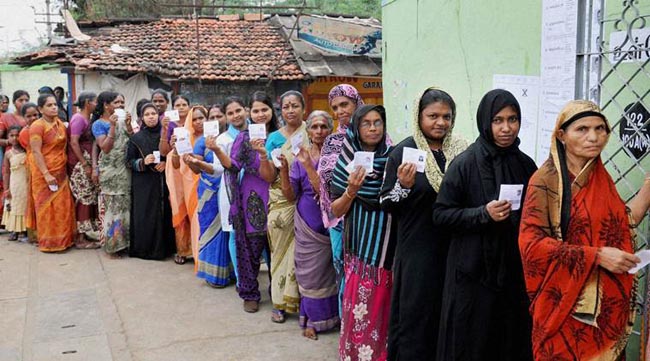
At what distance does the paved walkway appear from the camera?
4.65 m

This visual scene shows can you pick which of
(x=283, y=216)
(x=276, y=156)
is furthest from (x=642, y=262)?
(x=283, y=216)

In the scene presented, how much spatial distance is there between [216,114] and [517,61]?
3.16 meters

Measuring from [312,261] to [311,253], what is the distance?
0.06m

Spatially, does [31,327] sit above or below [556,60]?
below

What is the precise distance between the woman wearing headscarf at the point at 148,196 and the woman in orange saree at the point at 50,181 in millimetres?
1005

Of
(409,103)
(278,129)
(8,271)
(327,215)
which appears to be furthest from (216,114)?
(8,271)

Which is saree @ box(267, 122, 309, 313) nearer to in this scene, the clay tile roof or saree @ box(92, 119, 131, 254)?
saree @ box(92, 119, 131, 254)

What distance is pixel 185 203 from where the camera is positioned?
690 centimetres

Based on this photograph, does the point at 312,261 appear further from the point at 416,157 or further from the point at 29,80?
the point at 29,80

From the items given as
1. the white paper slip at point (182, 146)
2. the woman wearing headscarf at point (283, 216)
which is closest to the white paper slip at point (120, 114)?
the white paper slip at point (182, 146)

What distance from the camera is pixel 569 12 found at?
369 centimetres

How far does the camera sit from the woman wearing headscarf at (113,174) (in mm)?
7125

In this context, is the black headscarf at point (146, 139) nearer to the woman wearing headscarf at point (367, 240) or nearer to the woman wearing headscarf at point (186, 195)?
the woman wearing headscarf at point (186, 195)

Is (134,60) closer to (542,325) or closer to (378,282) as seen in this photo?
(378,282)
